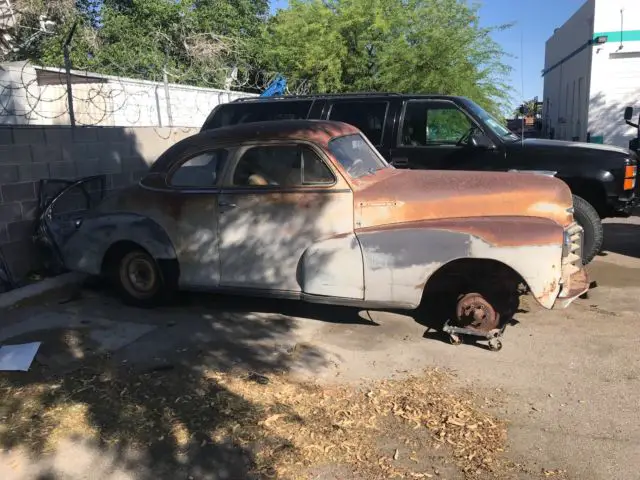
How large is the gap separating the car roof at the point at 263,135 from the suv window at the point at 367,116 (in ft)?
5.54

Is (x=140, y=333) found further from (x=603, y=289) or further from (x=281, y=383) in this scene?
(x=603, y=289)

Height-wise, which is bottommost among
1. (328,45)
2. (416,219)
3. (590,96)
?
(416,219)

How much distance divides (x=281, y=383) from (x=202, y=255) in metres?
1.74

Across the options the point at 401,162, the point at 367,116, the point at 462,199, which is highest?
the point at 367,116

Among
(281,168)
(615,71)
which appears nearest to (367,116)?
(281,168)

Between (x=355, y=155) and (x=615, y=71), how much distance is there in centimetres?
1751

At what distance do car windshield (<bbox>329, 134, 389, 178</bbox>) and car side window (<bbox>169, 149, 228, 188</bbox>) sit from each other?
1065 mm

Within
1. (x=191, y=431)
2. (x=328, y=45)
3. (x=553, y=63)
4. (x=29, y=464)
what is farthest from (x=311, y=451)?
(x=553, y=63)

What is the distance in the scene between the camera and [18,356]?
462cm

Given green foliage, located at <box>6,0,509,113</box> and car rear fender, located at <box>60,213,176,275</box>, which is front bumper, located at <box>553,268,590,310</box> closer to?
car rear fender, located at <box>60,213,176,275</box>

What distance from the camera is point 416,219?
470 cm

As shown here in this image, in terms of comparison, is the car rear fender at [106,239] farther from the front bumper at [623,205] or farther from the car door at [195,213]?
the front bumper at [623,205]

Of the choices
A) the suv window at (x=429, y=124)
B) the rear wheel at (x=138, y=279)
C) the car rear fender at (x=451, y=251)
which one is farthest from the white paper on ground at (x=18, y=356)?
the suv window at (x=429, y=124)

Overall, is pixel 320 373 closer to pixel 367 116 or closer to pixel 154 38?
pixel 367 116
